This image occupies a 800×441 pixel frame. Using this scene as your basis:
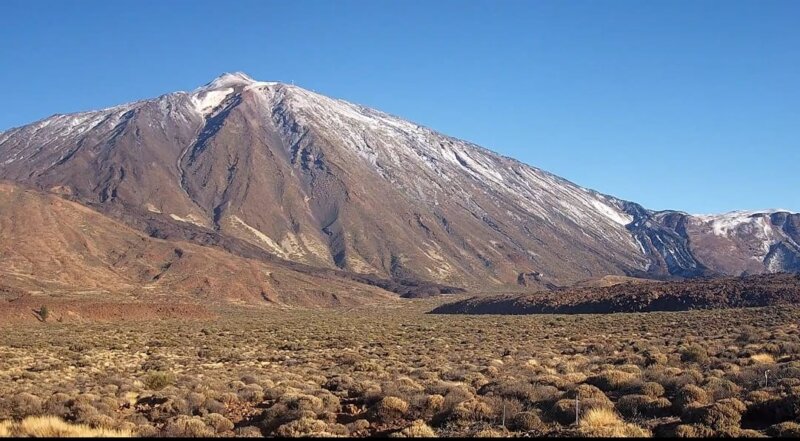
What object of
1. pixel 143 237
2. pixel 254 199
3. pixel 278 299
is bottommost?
pixel 278 299

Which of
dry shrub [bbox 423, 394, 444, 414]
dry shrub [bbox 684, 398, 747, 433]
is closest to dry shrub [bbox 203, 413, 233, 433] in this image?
dry shrub [bbox 423, 394, 444, 414]

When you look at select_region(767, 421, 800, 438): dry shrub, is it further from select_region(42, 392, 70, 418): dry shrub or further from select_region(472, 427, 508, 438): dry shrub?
select_region(42, 392, 70, 418): dry shrub

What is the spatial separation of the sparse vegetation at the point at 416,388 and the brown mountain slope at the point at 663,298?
32.5m

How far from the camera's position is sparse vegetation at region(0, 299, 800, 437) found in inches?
469

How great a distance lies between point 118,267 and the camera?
95.5m

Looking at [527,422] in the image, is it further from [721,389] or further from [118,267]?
[118,267]

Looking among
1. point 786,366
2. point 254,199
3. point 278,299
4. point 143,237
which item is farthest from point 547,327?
point 254,199

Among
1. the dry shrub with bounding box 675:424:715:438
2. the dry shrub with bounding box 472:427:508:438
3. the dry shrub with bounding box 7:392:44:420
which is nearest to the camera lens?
the dry shrub with bounding box 675:424:715:438

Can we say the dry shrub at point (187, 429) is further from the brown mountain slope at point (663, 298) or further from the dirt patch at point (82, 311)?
the brown mountain slope at point (663, 298)

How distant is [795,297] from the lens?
59.8 meters

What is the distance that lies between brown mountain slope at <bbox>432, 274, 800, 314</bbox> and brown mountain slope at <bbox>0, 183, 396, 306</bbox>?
108ft

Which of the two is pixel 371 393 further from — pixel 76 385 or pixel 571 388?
A: pixel 76 385

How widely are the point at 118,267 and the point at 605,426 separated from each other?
9571 centimetres

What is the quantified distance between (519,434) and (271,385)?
9175 millimetres
